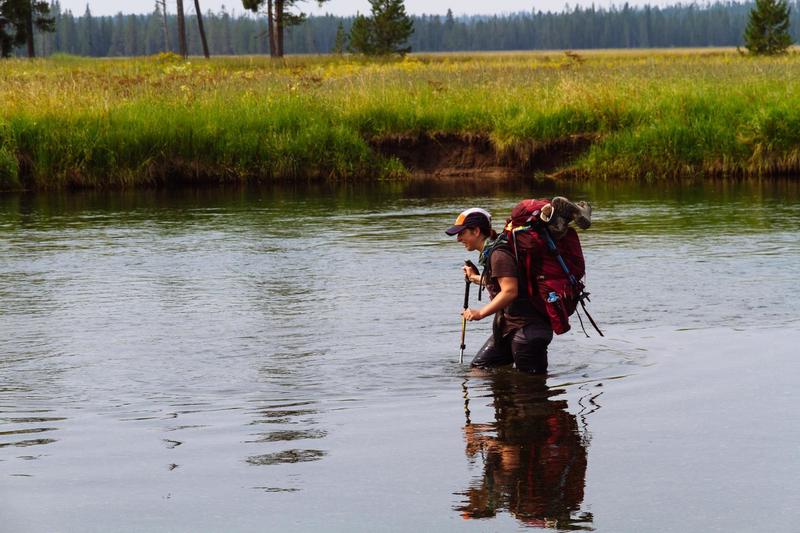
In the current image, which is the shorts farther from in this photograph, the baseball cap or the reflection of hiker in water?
the baseball cap

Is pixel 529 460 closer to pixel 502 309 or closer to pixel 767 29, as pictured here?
pixel 502 309

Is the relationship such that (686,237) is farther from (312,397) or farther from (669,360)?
(312,397)

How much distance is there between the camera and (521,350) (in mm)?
8523

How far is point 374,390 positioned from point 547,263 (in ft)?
4.75

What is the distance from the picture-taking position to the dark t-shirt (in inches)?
319

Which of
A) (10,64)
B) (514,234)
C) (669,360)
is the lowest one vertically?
(669,360)

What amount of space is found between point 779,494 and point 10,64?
153 feet

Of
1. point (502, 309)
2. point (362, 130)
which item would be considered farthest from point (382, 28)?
point (502, 309)

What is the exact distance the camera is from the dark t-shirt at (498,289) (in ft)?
26.6

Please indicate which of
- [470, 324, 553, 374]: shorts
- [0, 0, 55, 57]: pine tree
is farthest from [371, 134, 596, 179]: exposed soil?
[0, 0, 55, 57]: pine tree

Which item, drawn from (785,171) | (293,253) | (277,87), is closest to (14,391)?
(293,253)

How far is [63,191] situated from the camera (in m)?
22.2

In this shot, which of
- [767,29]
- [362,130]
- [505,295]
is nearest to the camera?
[505,295]

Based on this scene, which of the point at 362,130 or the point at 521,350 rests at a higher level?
the point at 362,130
